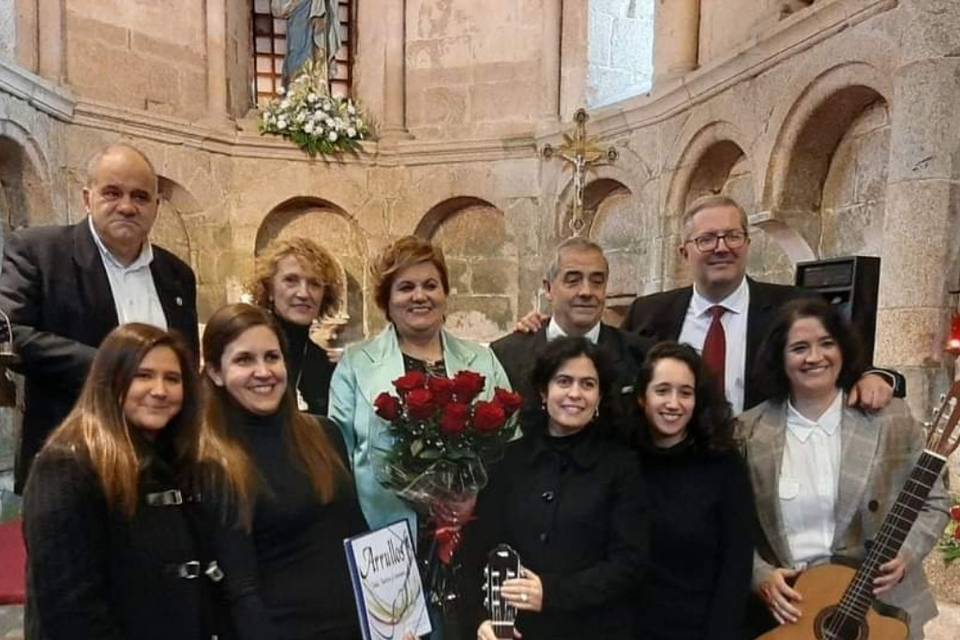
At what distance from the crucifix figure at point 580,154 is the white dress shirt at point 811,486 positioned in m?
4.32

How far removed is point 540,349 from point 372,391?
1.66 ft

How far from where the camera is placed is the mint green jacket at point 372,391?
1.92 metres

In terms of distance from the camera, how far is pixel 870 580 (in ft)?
5.66

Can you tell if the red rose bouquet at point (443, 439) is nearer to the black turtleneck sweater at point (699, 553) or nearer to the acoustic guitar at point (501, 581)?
the acoustic guitar at point (501, 581)

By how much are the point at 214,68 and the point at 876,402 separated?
6.28 m

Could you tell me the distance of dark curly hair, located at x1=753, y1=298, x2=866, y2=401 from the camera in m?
1.88

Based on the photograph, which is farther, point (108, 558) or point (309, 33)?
point (309, 33)

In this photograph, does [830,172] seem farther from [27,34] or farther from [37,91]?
[27,34]

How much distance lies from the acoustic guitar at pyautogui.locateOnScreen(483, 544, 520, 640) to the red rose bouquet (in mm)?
108

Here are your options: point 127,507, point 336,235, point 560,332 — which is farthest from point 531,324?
point 336,235

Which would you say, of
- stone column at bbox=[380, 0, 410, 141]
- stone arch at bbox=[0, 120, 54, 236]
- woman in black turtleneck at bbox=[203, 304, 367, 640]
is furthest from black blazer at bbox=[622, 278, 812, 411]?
stone column at bbox=[380, 0, 410, 141]

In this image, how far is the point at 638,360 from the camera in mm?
2309

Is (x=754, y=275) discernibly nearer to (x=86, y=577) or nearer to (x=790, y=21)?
(x=790, y=21)

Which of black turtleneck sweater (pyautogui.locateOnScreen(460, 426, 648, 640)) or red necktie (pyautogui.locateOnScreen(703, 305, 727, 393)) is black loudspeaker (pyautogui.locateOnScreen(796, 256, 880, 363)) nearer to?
red necktie (pyautogui.locateOnScreen(703, 305, 727, 393))
